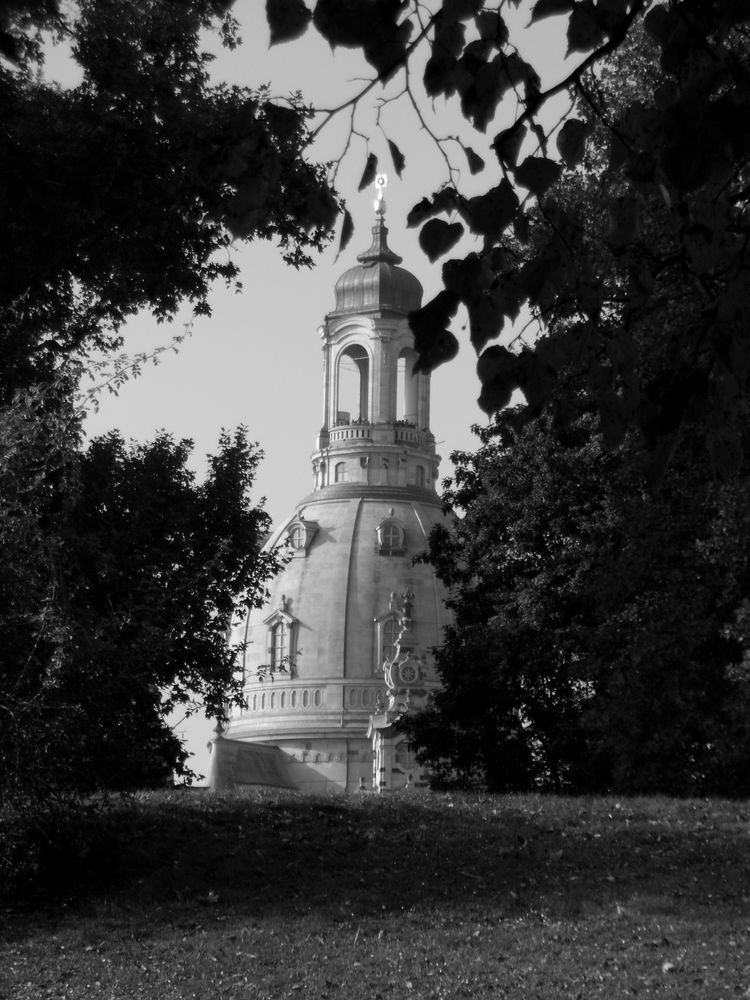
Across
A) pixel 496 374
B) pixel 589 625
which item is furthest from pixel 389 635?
pixel 496 374

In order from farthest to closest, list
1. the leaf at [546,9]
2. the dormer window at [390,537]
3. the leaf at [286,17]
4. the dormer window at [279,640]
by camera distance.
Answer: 1. the dormer window at [390,537]
2. the dormer window at [279,640]
3. the leaf at [546,9]
4. the leaf at [286,17]

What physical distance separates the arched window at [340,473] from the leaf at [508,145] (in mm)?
101900

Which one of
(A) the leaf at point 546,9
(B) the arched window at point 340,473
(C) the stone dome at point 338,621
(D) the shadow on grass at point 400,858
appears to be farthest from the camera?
(B) the arched window at point 340,473

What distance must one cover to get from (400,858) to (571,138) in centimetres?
1261

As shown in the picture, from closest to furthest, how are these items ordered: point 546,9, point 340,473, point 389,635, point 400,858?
1. point 546,9
2. point 400,858
3. point 389,635
4. point 340,473

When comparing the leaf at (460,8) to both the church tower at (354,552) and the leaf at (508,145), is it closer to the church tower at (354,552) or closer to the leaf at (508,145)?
the leaf at (508,145)

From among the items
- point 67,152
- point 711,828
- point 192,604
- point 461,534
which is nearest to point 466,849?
point 711,828

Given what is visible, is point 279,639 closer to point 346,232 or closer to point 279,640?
point 279,640

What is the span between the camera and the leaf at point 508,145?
4.91m

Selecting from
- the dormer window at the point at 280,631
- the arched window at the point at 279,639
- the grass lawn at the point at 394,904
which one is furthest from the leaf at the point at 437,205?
the dormer window at the point at 280,631

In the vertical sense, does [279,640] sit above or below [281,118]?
above

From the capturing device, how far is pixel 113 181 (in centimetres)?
1506

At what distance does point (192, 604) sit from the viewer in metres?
18.9

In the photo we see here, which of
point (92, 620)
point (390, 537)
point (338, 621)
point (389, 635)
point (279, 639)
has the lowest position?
point (92, 620)
